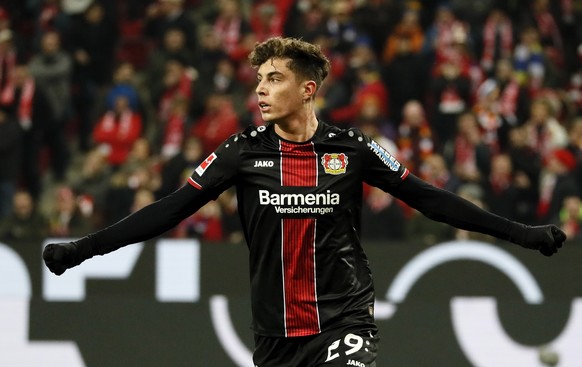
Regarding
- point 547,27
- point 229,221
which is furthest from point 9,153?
point 547,27

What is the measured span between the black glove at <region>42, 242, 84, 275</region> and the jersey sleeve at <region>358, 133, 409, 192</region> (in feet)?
4.52

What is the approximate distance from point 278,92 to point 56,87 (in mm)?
9318

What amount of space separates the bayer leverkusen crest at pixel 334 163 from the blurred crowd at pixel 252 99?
20.1ft

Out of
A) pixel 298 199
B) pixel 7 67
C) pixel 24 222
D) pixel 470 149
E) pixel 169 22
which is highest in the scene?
pixel 169 22

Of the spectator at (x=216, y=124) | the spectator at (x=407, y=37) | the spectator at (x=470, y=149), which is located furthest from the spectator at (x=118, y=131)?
the spectator at (x=470, y=149)

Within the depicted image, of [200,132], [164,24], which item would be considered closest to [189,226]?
[200,132]

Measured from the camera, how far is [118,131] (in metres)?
13.8

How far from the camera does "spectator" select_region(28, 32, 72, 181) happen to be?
14062 millimetres

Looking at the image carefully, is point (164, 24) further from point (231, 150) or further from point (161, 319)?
point (231, 150)

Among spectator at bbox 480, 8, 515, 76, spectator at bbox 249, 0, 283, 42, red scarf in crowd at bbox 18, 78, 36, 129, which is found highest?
spectator at bbox 249, 0, 283, 42

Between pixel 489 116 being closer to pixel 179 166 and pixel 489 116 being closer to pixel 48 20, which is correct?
pixel 179 166

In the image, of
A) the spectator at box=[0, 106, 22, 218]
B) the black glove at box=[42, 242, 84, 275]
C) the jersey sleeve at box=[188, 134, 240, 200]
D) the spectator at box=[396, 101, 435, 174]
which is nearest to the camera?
the black glove at box=[42, 242, 84, 275]

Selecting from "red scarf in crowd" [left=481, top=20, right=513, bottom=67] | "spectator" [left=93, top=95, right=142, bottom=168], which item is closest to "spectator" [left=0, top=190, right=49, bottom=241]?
"spectator" [left=93, top=95, right=142, bottom=168]

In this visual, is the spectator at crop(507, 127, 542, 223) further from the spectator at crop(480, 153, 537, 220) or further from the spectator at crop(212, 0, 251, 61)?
the spectator at crop(212, 0, 251, 61)
